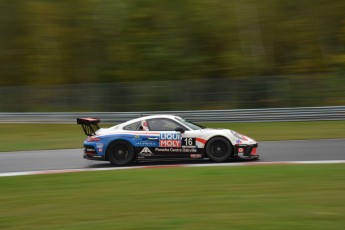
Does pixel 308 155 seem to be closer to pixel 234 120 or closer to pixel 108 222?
pixel 108 222

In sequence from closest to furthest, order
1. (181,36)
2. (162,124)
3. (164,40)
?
(162,124)
(181,36)
(164,40)

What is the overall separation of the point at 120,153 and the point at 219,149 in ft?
7.71

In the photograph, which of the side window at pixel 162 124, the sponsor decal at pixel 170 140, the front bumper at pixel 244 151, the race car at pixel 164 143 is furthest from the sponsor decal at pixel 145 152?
the front bumper at pixel 244 151

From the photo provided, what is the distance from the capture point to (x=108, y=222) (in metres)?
6.65

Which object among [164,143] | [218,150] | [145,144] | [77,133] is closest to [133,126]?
[145,144]

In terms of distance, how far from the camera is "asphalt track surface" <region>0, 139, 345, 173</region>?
1326 centimetres

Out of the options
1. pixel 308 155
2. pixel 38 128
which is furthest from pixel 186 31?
pixel 308 155

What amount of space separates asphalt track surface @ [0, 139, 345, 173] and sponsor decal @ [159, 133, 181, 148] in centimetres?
59

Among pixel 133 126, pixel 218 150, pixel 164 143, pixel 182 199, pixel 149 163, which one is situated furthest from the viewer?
pixel 149 163

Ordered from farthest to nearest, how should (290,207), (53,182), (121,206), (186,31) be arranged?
(186,31)
(53,182)
(121,206)
(290,207)

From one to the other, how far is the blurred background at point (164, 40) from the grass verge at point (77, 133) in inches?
159

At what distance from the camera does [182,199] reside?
314 inches

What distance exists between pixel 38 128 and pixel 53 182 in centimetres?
1612

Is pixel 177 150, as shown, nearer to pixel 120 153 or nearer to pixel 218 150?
pixel 218 150
